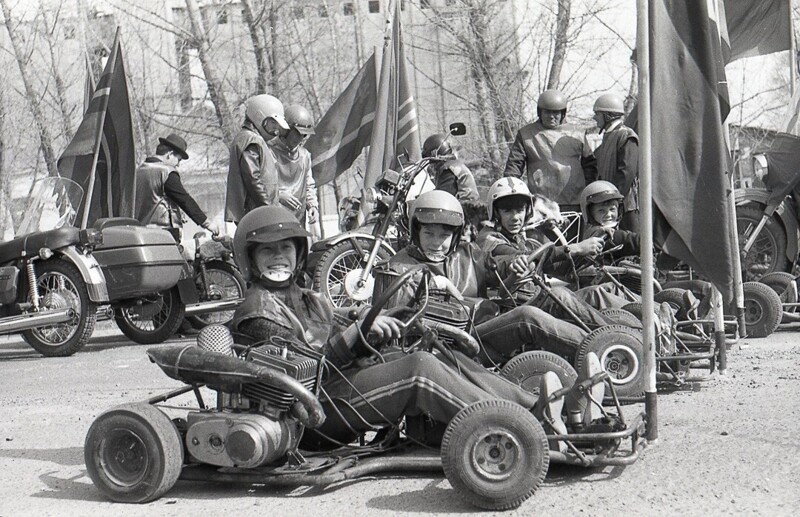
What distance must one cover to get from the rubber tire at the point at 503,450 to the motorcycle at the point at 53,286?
6711 millimetres

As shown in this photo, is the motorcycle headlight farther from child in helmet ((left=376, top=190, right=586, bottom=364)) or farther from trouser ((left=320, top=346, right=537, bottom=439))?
trouser ((left=320, top=346, right=537, bottom=439))

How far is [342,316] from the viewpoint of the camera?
5617 millimetres

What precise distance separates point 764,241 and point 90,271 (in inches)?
260

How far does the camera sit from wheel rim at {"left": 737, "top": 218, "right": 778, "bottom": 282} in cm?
1098

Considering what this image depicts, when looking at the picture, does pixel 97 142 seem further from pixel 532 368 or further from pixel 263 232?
pixel 532 368

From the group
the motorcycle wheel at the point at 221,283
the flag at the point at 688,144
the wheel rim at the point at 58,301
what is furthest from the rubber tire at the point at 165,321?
the flag at the point at 688,144

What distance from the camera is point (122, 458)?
5.09 m

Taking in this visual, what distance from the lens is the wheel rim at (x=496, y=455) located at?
462 cm

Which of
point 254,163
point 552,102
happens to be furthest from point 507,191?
point 254,163

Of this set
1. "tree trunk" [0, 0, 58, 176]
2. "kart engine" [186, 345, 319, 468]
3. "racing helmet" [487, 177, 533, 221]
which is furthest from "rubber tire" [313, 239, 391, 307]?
"tree trunk" [0, 0, 58, 176]

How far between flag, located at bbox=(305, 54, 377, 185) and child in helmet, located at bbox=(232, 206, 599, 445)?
786cm

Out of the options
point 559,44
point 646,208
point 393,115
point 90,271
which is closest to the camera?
point 646,208

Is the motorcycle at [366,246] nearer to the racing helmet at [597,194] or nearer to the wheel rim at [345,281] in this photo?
the wheel rim at [345,281]

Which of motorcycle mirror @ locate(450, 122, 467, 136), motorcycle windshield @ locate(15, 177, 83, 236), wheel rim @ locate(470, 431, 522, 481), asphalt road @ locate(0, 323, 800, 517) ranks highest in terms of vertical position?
motorcycle mirror @ locate(450, 122, 467, 136)
